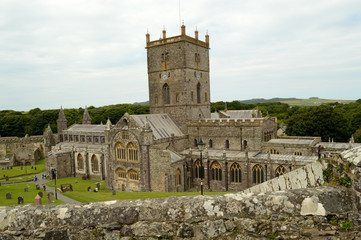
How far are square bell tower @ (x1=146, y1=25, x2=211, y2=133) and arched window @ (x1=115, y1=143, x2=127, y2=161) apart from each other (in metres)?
8.31

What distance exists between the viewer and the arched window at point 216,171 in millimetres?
32906

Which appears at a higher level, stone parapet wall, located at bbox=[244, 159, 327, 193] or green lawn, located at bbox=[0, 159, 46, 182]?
stone parapet wall, located at bbox=[244, 159, 327, 193]

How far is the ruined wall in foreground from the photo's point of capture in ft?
12.9

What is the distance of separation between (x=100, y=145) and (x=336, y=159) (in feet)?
157

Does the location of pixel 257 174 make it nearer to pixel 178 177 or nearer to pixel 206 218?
pixel 178 177

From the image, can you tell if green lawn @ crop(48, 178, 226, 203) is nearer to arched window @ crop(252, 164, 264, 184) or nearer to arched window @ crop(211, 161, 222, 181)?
arched window @ crop(211, 161, 222, 181)

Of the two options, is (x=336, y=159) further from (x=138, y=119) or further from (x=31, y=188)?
(x=31, y=188)

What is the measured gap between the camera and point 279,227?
13.0 ft

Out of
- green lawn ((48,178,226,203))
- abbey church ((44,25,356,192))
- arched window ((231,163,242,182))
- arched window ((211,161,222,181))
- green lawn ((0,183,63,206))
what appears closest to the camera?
green lawn ((48,178,226,203))

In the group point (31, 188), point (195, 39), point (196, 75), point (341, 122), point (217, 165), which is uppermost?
point (195, 39)

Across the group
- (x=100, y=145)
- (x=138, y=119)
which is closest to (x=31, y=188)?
(x=100, y=145)

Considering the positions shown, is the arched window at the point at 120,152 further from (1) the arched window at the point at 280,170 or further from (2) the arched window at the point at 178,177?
(1) the arched window at the point at 280,170

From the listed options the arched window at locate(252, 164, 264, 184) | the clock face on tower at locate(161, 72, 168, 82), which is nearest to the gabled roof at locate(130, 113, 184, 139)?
the clock face on tower at locate(161, 72, 168, 82)

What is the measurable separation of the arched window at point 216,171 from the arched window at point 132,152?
32.0ft
